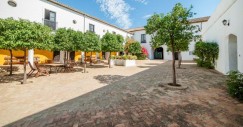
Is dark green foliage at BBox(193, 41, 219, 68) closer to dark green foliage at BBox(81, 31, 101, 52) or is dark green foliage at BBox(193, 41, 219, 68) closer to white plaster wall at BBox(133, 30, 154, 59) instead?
dark green foliage at BBox(81, 31, 101, 52)

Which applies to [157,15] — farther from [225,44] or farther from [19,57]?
[19,57]

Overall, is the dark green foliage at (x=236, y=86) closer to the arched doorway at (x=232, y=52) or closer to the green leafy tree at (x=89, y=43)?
the arched doorway at (x=232, y=52)

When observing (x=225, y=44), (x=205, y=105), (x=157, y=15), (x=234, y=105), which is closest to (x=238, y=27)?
(x=225, y=44)

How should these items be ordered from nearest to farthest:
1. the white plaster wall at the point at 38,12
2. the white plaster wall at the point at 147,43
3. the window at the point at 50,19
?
1. the white plaster wall at the point at 38,12
2. the window at the point at 50,19
3. the white plaster wall at the point at 147,43

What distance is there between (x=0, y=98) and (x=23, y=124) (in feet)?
8.84

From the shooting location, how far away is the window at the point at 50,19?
15.5m

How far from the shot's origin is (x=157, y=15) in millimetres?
6398

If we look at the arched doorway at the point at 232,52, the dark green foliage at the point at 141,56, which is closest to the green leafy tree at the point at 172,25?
the arched doorway at the point at 232,52

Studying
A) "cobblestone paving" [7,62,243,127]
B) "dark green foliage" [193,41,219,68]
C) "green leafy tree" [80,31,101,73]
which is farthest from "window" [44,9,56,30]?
"dark green foliage" [193,41,219,68]

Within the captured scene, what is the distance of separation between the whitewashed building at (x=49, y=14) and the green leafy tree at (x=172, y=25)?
1277 centimetres

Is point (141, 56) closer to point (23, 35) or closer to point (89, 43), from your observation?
point (89, 43)

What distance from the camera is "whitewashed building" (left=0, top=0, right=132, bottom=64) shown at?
1277 centimetres

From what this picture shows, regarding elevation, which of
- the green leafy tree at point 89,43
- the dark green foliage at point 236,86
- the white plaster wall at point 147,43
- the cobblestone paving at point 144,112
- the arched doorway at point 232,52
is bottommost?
the cobblestone paving at point 144,112

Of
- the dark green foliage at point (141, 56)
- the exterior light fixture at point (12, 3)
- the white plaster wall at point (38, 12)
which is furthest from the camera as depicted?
the dark green foliage at point (141, 56)
